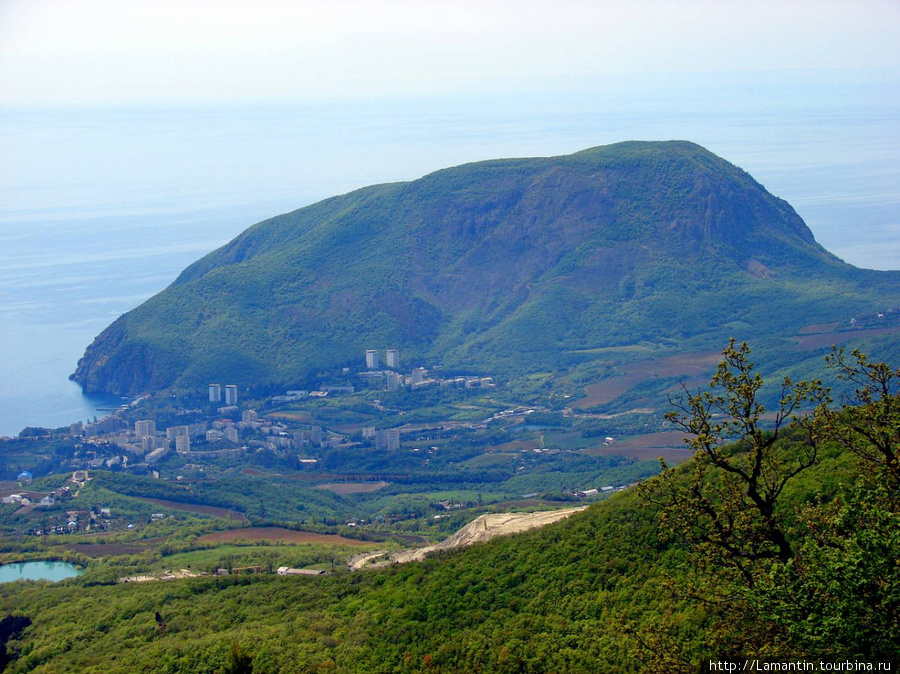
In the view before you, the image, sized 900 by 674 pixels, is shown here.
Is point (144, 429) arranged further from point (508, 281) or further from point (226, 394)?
point (508, 281)

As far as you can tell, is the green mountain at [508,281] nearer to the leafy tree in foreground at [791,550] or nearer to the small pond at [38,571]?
the small pond at [38,571]

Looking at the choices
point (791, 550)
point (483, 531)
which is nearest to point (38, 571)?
point (483, 531)

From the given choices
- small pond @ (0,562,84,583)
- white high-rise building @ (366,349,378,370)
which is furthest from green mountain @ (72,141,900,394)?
small pond @ (0,562,84,583)

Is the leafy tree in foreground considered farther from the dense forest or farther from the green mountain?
the green mountain

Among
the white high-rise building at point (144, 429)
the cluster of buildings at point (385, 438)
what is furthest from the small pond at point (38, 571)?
the white high-rise building at point (144, 429)

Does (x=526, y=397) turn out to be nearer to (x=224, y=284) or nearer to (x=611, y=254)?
(x=611, y=254)

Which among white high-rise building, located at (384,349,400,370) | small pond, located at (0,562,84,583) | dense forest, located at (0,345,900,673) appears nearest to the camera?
dense forest, located at (0,345,900,673)
